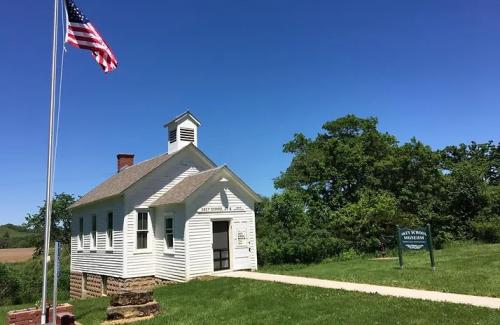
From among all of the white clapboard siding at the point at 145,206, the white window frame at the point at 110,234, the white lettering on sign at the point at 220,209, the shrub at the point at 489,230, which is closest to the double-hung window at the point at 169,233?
the white clapboard siding at the point at 145,206

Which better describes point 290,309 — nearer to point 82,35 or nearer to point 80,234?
point 82,35

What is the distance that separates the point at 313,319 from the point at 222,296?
444cm

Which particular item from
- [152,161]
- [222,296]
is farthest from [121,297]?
[152,161]

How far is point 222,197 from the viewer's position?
1939cm

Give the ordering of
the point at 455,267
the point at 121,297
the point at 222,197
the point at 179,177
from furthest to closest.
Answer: the point at 179,177, the point at 222,197, the point at 455,267, the point at 121,297

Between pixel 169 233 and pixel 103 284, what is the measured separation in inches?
234

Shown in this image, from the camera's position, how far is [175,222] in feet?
62.2

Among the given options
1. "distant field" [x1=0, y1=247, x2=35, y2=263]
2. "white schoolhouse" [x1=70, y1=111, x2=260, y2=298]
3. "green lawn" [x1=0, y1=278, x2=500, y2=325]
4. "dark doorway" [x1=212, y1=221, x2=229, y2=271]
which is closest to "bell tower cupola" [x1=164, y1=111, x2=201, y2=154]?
"white schoolhouse" [x1=70, y1=111, x2=260, y2=298]

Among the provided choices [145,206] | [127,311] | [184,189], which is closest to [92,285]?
[145,206]

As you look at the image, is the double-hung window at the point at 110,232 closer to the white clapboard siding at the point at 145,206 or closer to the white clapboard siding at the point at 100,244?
the white clapboard siding at the point at 100,244

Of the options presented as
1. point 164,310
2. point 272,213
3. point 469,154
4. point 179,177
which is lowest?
point 164,310

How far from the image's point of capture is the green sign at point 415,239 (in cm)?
1548

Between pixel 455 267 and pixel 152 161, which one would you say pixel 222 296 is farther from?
pixel 152 161

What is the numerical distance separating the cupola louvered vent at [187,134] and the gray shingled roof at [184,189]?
218 cm
